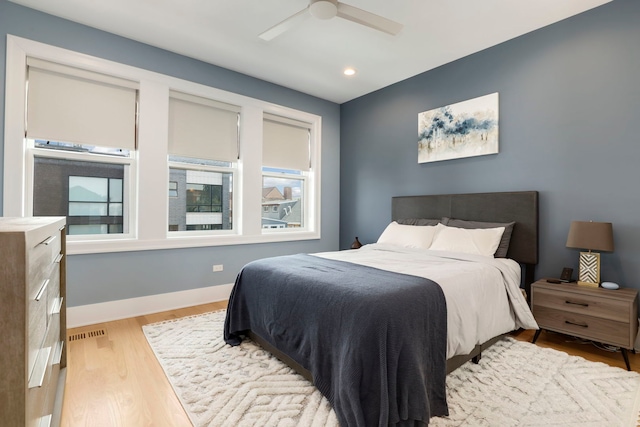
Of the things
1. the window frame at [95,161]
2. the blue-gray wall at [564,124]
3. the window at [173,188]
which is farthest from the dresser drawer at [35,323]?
the blue-gray wall at [564,124]

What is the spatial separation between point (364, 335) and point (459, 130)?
2.96 meters

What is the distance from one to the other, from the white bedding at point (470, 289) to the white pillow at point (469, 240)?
15 cm

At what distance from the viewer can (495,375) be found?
209 centimetres

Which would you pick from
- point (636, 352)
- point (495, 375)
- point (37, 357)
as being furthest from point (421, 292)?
point (636, 352)

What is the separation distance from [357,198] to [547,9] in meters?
3.02

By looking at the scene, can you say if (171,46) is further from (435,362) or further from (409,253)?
(435,362)

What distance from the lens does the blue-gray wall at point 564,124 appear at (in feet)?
8.42

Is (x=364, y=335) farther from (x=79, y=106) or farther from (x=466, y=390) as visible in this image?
(x=79, y=106)

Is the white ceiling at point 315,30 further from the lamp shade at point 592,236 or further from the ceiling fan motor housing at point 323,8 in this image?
the lamp shade at point 592,236

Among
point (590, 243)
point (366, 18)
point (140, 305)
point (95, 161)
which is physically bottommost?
point (140, 305)

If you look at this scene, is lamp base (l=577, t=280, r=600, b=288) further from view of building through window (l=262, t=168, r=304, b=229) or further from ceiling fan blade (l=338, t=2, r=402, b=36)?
view of building through window (l=262, t=168, r=304, b=229)

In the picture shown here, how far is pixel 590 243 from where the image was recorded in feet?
8.11

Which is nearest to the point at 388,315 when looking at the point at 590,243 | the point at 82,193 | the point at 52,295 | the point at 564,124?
the point at 52,295

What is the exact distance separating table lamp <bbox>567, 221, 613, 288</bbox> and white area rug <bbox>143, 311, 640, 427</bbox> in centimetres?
68
